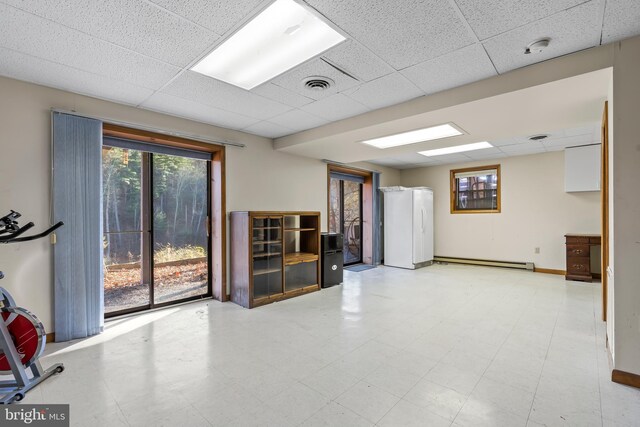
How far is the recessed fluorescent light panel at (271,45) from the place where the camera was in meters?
2.01

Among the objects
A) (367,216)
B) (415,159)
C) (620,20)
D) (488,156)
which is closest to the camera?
(620,20)

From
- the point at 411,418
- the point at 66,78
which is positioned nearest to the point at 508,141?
the point at 411,418

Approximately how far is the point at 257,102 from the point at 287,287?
2771mm

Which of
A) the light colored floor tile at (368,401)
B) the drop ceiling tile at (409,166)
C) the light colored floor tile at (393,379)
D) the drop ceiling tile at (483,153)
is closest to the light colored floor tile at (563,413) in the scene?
the light colored floor tile at (393,379)

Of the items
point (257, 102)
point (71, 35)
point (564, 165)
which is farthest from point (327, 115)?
point (564, 165)

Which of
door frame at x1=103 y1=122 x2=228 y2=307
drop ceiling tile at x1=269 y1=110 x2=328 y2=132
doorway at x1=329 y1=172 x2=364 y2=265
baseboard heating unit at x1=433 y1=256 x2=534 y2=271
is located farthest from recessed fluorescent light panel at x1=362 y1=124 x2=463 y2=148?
baseboard heating unit at x1=433 y1=256 x2=534 y2=271

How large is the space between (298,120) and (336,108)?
2.20 feet

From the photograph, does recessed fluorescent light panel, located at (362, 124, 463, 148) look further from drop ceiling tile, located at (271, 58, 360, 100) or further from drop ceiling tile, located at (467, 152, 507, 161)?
drop ceiling tile, located at (467, 152, 507, 161)

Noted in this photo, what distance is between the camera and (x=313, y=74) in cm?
274

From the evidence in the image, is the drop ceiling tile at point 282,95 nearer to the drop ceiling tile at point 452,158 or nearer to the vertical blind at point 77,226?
the vertical blind at point 77,226

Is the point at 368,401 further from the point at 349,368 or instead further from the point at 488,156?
the point at 488,156

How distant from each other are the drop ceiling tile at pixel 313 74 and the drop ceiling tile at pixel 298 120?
61 cm

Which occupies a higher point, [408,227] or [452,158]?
[452,158]

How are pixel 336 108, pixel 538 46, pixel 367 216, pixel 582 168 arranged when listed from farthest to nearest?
pixel 367 216, pixel 582 168, pixel 336 108, pixel 538 46
